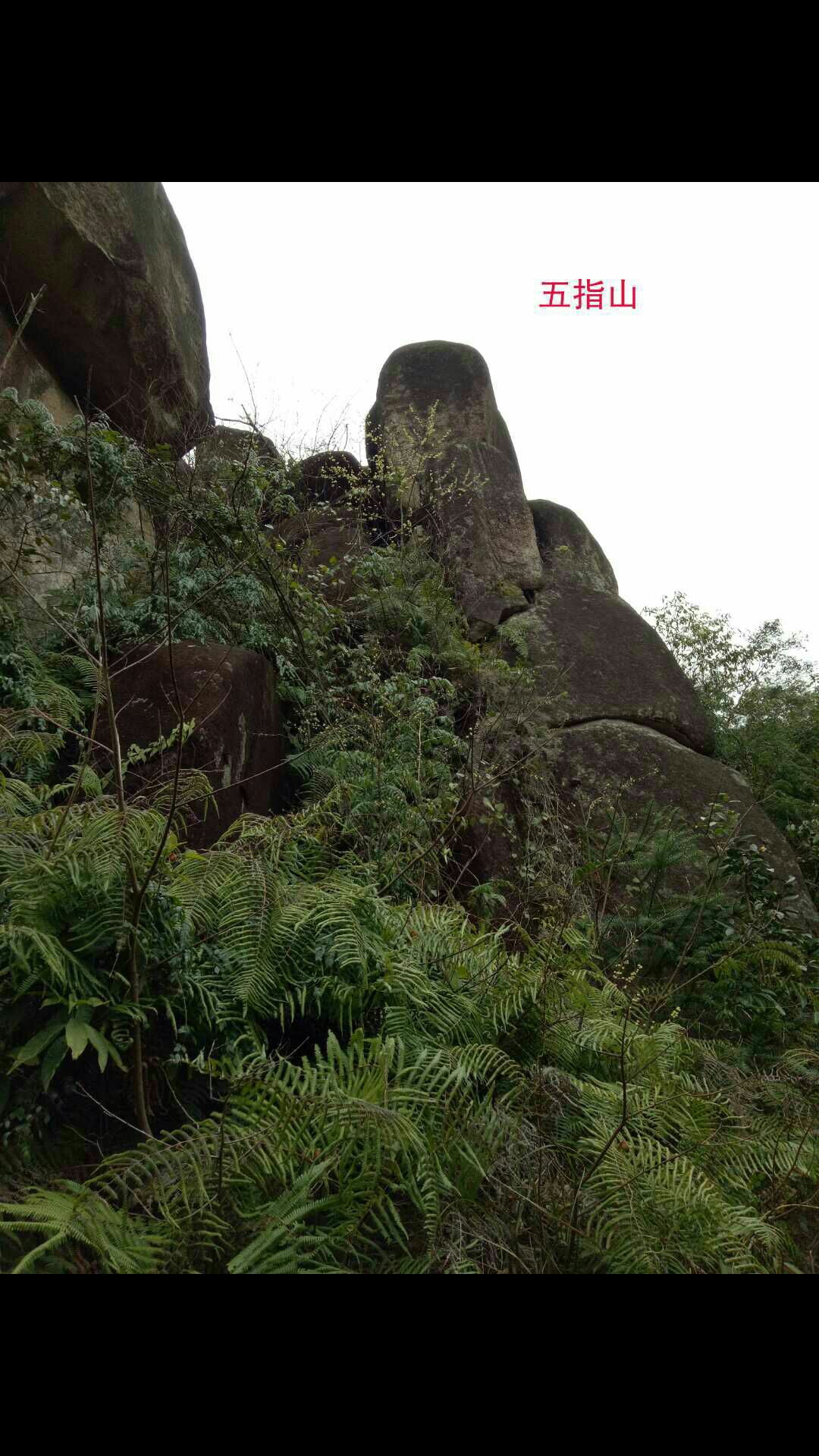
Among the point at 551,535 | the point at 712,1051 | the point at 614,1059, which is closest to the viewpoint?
the point at 614,1059

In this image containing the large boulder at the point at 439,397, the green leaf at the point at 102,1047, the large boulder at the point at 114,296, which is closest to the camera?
the green leaf at the point at 102,1047

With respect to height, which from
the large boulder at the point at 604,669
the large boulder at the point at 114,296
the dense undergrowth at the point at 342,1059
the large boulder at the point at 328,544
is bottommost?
the dense undergrowth at the point at 342,1059

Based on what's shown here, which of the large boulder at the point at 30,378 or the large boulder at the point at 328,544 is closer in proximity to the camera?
the large boulder at the point at 30,378

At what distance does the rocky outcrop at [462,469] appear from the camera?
9359mm

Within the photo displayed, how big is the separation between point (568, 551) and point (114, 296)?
6.23 metres

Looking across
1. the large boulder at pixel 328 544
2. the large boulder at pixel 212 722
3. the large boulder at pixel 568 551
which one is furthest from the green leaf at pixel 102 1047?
the large boulder at pixel 568 551

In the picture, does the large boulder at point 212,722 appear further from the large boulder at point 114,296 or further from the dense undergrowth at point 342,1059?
the large boulder at point 114,296

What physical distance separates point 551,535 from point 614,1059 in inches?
351

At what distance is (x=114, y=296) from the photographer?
738 cm

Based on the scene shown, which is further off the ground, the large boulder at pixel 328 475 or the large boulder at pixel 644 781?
the large boulder at pixel 328 475

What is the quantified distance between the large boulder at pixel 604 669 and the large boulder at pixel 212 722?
3.17 m
